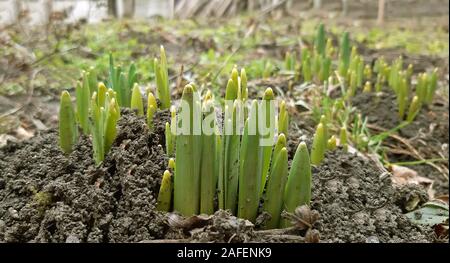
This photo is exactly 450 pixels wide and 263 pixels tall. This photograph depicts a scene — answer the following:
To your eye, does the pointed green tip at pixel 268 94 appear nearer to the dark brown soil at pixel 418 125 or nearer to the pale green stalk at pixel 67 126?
the pale green stalk at pixel 67 126

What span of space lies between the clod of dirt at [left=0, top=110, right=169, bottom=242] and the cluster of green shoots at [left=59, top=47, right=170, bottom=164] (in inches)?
1.6

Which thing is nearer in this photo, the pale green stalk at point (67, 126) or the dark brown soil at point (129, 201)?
the dark brown soil at point (129, 201)

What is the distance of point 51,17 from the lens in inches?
204

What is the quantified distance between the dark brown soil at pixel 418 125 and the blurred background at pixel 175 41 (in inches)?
28.6

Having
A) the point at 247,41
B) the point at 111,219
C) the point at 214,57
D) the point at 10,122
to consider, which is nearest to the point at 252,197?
the point at 111,219

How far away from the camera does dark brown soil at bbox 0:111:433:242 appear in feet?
5.20

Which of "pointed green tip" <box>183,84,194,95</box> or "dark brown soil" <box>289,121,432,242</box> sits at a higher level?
"pointed green tip" <box>183,84,194,95</box>

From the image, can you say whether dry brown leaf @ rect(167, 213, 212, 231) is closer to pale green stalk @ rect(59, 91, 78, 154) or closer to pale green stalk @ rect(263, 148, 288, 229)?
pale green stalk @ rect(263, 148, 288, 229)

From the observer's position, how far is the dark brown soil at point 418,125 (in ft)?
12.0

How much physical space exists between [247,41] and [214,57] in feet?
4.97

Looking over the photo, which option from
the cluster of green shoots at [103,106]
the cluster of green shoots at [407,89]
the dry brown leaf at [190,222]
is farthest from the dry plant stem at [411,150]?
the dry brown leaf at [190,222]

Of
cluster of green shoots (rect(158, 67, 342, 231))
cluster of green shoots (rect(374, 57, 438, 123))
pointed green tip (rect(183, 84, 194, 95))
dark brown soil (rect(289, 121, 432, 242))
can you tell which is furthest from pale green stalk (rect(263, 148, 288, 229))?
cluster of green shoots (rect(374, 57, 438, 123))
